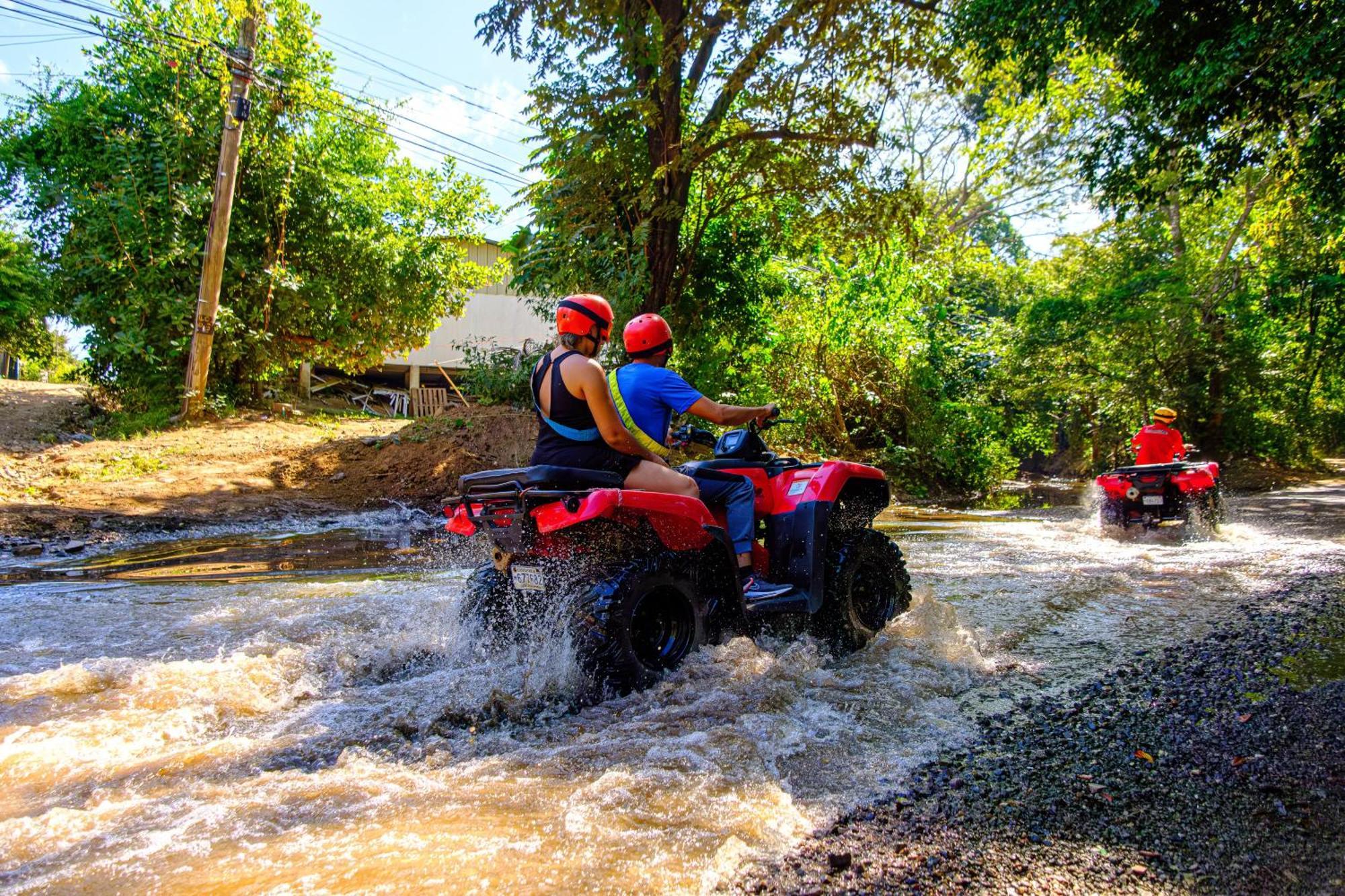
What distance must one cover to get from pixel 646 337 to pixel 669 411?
1.33ft

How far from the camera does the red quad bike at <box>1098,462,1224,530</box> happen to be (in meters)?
10.9

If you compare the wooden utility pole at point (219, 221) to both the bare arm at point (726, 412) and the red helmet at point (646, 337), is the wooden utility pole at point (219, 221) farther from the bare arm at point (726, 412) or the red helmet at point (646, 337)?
the bare arm at point (726, 412)

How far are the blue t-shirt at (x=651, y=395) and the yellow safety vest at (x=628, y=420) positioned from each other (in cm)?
1

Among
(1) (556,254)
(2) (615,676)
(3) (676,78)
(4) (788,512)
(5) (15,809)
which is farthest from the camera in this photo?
(1) (556,254)

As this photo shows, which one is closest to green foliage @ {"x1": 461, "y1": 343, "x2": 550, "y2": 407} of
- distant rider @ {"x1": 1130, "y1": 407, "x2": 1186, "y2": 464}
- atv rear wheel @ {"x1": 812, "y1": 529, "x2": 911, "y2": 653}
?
distant rider @ {"x1": 1130, "y1": 407, "x2": 1186, "y2": 464}

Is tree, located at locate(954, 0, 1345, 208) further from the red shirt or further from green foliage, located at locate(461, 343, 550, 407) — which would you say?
green foliage, located at locate(461, 343, 550, 407)

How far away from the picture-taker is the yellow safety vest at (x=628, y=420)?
174 inches

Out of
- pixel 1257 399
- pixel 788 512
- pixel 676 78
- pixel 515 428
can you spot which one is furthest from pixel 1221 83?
pixel 1257 399

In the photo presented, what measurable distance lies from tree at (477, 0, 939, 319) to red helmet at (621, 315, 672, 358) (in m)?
7.92

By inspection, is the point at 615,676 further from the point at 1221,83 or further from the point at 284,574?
the point at 1221,83

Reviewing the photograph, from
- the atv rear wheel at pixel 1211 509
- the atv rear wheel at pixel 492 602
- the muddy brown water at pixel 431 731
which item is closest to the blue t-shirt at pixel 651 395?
the atv rear wheel at pixel 492 602

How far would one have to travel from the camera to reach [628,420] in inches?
174

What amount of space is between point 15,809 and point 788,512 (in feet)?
11.7

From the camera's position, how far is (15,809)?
8.95ft
